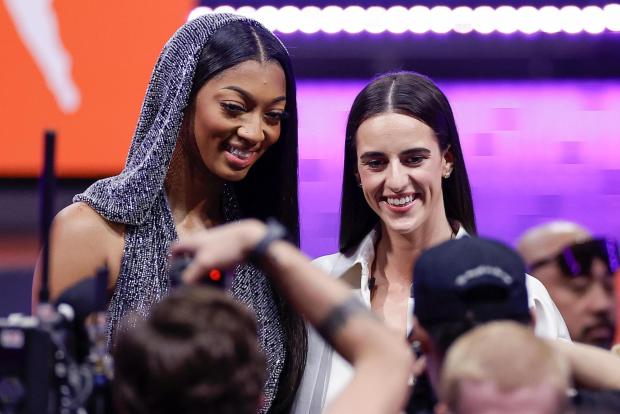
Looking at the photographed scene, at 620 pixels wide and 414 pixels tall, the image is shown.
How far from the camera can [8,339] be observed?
1.56 metres

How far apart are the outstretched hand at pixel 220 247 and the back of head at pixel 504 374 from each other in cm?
36

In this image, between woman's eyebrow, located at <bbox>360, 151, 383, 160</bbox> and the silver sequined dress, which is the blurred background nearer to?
woman's eyebrow, located at <bbox>360, 151, 383, 160</bbox>

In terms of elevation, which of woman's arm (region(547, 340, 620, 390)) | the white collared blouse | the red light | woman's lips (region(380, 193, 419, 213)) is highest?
woman's lips (region(380, 193, 419, 213))

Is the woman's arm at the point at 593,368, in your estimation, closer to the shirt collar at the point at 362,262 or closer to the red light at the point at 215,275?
the red light at the point at 215,275

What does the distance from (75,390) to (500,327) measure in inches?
26.1

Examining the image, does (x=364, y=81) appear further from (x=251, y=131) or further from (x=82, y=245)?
(x=82, y=245)

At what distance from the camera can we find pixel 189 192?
2607 millimetres

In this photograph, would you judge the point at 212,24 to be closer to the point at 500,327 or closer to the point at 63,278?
the point at 63,278

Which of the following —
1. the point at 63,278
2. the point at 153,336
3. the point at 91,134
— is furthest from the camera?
the point at 91,134

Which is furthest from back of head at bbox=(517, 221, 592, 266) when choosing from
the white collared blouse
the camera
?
the camera

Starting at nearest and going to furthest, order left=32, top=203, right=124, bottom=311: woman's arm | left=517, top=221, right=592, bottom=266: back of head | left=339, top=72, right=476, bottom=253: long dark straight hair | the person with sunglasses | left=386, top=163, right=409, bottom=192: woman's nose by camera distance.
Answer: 1. left=32, top=203, right=124, bottom=311: woman's arm
2. left=386, top=163, right=409, bottom=192: woman's nose
3. left=339, top=72, right=476, bottom=253: long dark straight hair
4. the person with sunglasses
5. left=517, top=221, right=592, bottom=266: back of head

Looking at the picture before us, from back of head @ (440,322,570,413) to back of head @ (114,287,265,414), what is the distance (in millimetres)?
299

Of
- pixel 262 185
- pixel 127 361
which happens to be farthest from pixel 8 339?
pixel 262 185

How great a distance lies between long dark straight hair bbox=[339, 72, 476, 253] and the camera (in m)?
2.81
